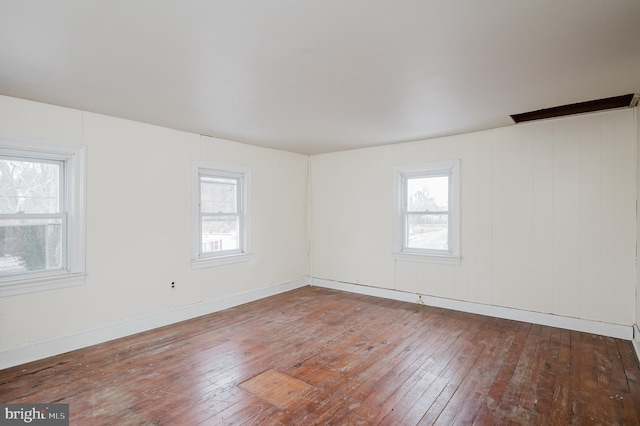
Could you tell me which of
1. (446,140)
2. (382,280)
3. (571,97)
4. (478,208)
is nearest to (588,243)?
(478,208)

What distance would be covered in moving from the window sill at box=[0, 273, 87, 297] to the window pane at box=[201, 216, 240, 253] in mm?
1562

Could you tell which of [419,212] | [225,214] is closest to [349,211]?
[419,212]

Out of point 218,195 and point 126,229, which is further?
point 218,195

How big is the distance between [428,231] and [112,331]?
4.31m

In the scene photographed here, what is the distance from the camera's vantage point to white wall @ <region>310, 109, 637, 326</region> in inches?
142

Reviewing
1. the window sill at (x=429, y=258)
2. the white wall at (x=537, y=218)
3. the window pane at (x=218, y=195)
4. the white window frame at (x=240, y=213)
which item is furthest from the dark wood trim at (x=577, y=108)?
the window pane at (x=218, y=195)

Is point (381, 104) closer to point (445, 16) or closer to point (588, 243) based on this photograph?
point (445, 16)

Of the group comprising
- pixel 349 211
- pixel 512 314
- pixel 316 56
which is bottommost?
pixel 512 314

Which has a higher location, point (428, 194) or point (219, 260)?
point (428, 194)

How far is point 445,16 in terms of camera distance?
181cm

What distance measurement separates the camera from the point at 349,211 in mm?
5875

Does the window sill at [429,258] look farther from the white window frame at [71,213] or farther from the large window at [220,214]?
the white window frame at [71,213]

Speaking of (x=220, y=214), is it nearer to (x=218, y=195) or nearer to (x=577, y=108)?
(x=218, y=195)

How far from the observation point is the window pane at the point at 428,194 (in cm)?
492
